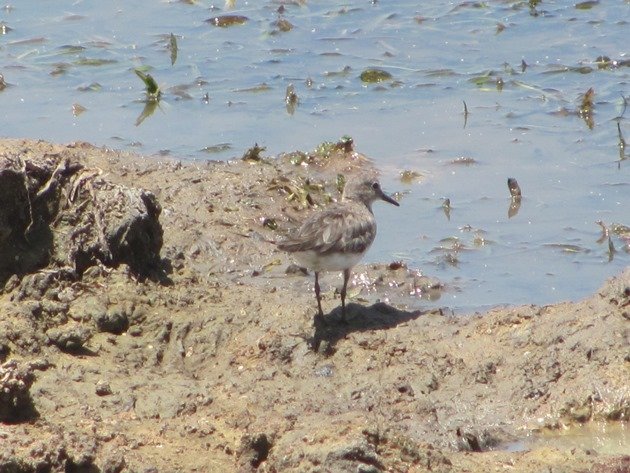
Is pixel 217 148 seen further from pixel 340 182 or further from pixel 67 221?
pixel 67 221

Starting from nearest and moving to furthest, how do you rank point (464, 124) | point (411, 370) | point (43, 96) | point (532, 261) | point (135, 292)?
1. point (411, 370)
2. point (135, 292)
3. point (532, 261)
4. point (464, 124)
5. point (43, 96)

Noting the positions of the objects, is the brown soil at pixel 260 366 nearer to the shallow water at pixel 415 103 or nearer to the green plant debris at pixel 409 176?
the shallow water at pixel 415 103

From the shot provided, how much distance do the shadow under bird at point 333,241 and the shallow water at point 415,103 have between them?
0.81 meters

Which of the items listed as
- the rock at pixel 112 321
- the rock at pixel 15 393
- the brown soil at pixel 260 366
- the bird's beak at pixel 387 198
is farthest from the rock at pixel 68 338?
the bird's beak at pixel 387 198

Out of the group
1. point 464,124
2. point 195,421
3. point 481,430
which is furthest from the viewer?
point 464,124

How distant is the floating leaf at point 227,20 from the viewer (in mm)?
14203

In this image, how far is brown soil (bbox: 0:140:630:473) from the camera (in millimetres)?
5465

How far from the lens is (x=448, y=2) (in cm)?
1447

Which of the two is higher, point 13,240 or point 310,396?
point 13,240

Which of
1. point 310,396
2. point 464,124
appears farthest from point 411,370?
point 464,124

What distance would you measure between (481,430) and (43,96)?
7.53m

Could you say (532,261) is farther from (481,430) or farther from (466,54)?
(466,54)

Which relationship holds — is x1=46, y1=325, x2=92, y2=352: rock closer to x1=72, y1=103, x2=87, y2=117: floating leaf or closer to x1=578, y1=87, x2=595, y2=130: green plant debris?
x1=72, y1=103, x2=87, y2=117: floating leaf

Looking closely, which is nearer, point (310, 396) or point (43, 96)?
point (310, 396)
